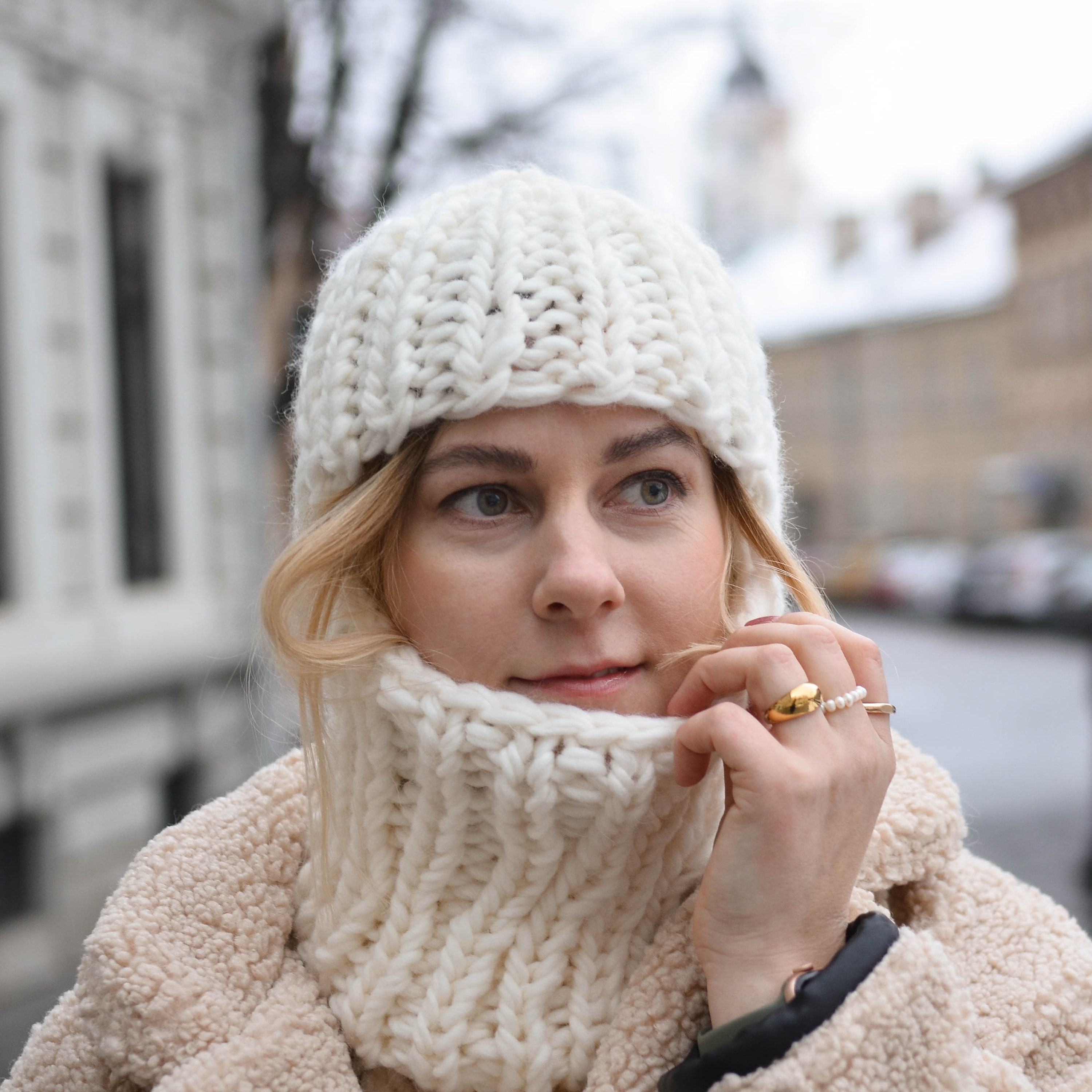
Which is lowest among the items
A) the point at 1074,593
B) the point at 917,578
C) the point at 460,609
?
the point at 917,578

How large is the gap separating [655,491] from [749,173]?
43.8m

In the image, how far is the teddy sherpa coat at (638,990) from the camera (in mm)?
1285

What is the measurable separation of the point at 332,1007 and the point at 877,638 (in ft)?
68.0

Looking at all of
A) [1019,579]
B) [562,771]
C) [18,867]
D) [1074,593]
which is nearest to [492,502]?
[562,771]

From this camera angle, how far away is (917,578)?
86.0 feet

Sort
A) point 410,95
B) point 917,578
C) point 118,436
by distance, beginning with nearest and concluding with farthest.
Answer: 1. point 118,436
2. point 410,95
3. point 917,578

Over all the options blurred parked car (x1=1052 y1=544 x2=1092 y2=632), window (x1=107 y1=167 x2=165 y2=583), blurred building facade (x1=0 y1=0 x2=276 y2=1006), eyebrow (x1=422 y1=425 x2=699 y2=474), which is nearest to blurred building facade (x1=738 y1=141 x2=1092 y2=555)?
blurred parked car (x1=1052 y1=544 x2=1092 y2=632)

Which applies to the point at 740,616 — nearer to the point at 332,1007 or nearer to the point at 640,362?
the point at 640,362

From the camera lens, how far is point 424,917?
1475mm

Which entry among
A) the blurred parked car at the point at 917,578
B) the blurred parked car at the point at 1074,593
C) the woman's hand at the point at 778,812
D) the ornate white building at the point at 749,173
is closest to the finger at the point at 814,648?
the woman's hand at the point at 778,812

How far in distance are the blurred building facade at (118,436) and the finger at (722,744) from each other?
5.29 m

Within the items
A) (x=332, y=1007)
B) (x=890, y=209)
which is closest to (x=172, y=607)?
(x=332, y=1007)

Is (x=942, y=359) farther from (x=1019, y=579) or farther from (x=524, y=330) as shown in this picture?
(x=524, y=330)

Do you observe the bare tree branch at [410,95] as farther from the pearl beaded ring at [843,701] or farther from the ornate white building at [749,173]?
the pearl beaded ring at [843,701]
